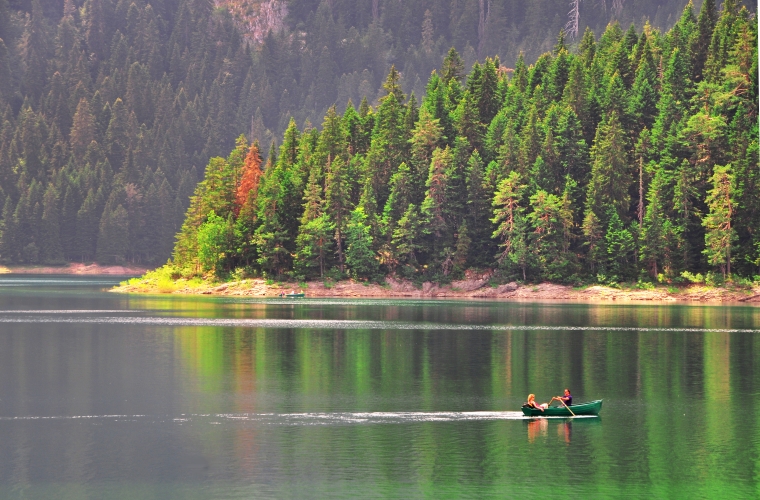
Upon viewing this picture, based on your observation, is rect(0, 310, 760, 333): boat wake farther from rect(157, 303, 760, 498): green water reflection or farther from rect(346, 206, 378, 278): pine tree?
rect(346, 206, 378, 278): pine tree

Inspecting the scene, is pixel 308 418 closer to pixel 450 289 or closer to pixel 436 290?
pixel 436 290

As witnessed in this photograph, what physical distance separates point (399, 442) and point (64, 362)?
36378 millimetres

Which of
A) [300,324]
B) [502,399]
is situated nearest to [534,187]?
Answer: [300,324]

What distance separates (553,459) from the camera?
43.5 m

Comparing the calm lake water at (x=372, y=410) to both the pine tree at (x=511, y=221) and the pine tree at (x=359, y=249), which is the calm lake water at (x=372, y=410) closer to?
the pine tree at (x=511, y=221)

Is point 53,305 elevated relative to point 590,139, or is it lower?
lower

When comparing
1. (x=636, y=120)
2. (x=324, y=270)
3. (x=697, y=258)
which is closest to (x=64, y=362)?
(x=324, y=270)

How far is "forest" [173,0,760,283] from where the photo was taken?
158500mm

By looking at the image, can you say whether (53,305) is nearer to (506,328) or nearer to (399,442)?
(506,328)

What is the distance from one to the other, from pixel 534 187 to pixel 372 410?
117 meters

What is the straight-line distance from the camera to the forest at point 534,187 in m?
158

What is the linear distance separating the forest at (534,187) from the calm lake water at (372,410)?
57477 mm

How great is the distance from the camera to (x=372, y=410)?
54.3 meters

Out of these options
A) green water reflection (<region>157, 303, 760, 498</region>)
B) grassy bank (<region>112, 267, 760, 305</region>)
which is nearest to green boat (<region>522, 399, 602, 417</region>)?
green water reflection (<region>157, 303, 760, 498</region>)
